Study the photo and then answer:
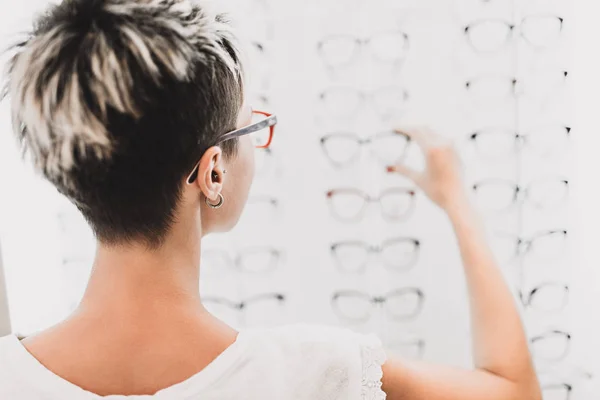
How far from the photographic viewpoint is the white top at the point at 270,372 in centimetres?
57

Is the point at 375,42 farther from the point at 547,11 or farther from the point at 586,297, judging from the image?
the point at 586,297

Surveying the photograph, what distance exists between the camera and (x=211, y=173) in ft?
1.96

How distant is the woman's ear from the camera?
582 millimetres

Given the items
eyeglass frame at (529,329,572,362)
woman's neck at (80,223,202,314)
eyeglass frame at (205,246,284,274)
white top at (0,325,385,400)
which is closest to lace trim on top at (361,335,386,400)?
Answer: white top at (0,325,385,400)

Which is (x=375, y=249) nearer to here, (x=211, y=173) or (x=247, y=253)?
(x=247, y=253)

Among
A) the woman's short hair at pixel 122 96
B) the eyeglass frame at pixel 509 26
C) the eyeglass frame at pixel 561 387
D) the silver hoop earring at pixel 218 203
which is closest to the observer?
the woman's short hair at pixel 122 96

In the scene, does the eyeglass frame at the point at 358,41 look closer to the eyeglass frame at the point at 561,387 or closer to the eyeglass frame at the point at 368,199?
the eyeglass frame at the point at 368,199

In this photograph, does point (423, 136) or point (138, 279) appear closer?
point (138, 279)

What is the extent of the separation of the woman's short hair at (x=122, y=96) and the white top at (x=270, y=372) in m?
0.16

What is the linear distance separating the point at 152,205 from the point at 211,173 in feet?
0.21

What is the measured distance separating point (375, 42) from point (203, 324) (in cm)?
45

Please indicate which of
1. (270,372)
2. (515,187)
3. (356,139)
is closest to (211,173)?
(270,372)

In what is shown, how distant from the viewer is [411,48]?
0.83 metres

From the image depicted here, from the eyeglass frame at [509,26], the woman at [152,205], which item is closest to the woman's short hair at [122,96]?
the woman at [152,205]
